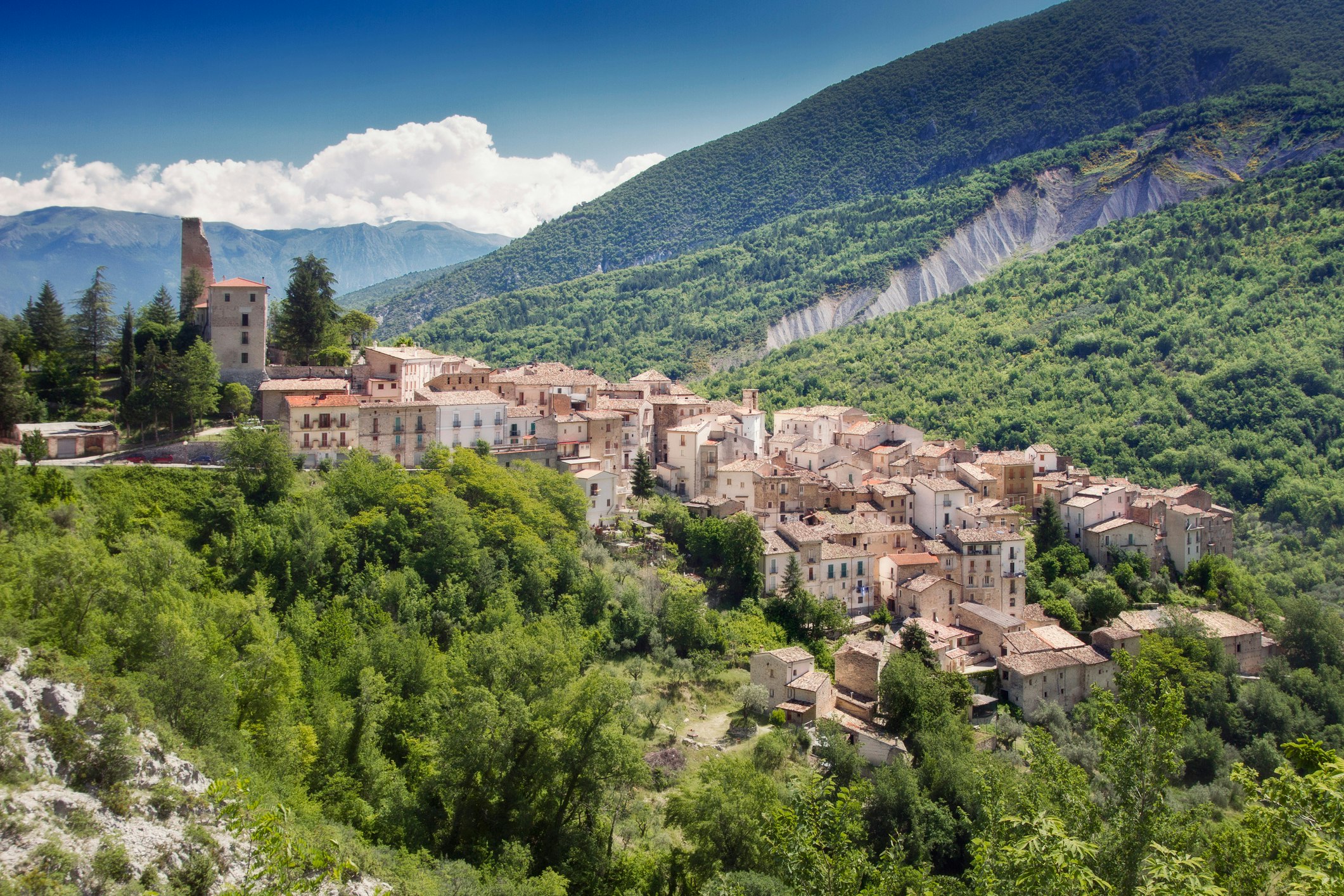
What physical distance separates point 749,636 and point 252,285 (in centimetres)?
2912

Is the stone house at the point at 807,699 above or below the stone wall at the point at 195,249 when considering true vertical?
below

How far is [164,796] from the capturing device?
1747 cm

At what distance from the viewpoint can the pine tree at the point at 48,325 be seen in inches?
1772

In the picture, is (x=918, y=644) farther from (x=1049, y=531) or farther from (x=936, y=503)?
(x=1049, y=531)

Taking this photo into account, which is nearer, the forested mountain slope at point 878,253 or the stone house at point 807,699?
the stone house at point 807,699

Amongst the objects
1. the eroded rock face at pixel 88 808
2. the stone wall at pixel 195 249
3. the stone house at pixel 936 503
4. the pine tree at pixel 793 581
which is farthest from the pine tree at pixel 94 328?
the stone house at pixel 936 503

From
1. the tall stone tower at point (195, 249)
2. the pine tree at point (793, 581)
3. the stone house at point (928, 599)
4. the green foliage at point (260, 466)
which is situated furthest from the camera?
the tall stone tower at point (195, 249)

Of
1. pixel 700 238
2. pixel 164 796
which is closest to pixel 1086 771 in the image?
pixel 164 796

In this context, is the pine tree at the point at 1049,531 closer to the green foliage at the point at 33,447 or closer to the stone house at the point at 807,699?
the stone house at the point at 807,699

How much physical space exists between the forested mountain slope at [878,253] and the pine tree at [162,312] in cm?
6551

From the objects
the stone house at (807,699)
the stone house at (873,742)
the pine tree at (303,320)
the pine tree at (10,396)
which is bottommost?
the stone house at (873,742)

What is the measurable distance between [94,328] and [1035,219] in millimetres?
142984

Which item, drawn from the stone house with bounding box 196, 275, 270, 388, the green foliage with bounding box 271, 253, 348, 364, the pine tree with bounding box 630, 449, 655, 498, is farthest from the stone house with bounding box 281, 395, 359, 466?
the pine tree with bounding box 630, 449, 655, 498

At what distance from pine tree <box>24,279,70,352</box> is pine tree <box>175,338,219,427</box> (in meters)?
8.01
